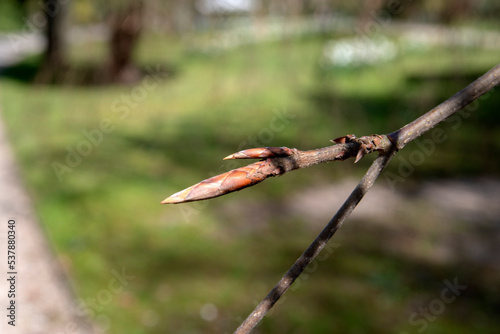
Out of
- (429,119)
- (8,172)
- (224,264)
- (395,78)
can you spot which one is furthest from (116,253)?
(395,78)

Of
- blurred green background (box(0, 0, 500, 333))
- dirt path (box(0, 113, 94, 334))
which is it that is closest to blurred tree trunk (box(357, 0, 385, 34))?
blurred green background (box(0, 0, 500, 333))

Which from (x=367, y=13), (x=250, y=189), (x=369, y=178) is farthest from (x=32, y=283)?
(x=369, y=178)

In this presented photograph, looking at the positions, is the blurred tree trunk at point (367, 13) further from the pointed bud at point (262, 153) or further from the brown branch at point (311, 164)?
the pointed bud at point (262, 153)

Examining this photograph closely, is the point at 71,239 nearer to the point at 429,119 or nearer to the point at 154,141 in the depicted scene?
the point at 154,141

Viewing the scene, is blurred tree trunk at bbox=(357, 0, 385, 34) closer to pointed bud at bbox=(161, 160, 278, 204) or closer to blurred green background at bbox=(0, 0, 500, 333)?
blurred green background at bbox=(0, 0, 500, 333)

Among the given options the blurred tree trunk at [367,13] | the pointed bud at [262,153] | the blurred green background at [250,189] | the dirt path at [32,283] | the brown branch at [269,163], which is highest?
the pointed bud at [262,153]

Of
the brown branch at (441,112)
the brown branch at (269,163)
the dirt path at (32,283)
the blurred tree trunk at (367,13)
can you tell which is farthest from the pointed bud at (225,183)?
the dirt path at (32,283)
